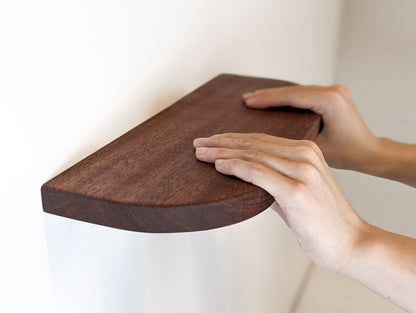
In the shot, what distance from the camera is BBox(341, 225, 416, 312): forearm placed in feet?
1.49

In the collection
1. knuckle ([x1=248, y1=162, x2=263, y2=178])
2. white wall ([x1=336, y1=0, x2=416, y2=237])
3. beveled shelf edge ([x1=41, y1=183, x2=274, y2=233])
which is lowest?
white wall ([x1=336, y1=0, x2=416, y2=237])

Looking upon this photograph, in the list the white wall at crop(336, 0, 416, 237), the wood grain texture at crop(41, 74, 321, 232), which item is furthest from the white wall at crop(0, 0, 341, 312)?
the white wall at crop(336, 0, 416, 237)

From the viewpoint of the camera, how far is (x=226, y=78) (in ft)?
2.09

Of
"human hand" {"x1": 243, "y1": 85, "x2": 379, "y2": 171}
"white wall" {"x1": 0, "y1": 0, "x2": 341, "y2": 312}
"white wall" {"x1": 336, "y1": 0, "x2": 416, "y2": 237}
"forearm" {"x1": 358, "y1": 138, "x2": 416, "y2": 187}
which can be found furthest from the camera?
"white wall" {"x1": 336, "y1": 0, "x2": 416, "y2": 237}

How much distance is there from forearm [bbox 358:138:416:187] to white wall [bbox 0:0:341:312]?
0.20 metres

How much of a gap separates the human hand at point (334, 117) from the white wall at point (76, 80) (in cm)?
10

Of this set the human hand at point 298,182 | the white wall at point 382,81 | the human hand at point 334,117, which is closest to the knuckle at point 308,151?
the human hand at point 298,182

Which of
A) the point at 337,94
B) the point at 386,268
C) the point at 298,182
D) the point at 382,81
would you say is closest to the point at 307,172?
the point at 298,182

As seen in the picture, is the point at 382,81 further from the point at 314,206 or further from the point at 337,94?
the point at 314,206

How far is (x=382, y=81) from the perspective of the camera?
133 cm

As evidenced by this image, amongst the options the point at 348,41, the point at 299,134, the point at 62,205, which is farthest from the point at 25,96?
the point at 348,41

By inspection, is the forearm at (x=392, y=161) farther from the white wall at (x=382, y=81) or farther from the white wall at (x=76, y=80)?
the white wall at (x=382, y=81)

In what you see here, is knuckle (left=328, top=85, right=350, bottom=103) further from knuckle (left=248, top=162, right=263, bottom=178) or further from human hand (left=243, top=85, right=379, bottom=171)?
knuckle (left=248, top=162, right=263, bottom=178)

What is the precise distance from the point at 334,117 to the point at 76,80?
11.9 inches
